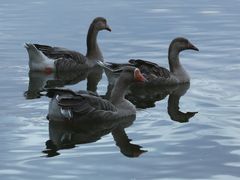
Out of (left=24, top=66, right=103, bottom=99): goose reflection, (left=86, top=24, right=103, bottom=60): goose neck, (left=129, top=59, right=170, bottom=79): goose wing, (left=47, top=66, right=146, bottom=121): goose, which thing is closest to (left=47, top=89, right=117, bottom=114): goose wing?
(left=47, top=66, right=146, bottom=121): goose

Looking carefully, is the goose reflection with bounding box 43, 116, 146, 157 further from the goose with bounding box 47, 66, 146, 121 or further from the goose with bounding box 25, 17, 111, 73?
the goose with bounding box 25, 17, 111, 73

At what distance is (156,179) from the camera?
36.3 ft

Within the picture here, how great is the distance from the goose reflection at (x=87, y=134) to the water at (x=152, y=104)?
12cm

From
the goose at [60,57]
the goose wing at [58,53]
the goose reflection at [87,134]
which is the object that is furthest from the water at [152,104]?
the goose wing at [58,53]

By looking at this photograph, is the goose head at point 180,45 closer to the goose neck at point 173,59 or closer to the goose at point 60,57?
the goose neck at point 173,59

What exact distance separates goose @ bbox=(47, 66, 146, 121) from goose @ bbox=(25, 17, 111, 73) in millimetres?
4297

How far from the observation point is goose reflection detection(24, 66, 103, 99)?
1753 cm

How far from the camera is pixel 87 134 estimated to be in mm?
13742

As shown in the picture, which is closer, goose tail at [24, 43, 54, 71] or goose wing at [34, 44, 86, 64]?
goose tail at [24, 43, 54, 71]

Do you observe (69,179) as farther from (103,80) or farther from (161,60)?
(161,60)

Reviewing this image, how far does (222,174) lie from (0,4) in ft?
65.5

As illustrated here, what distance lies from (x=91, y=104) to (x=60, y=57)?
18.1 feet

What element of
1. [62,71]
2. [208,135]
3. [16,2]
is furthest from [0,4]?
[208,135]

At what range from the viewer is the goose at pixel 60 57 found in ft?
62.4
